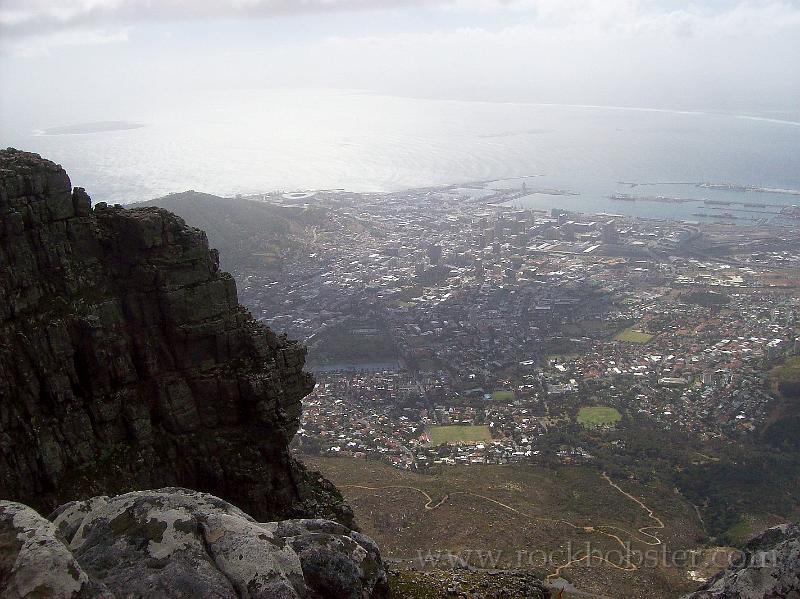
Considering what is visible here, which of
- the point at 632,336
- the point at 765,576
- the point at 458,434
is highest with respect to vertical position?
the point at 765,576

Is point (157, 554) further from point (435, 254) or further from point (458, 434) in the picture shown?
point (435, 254)

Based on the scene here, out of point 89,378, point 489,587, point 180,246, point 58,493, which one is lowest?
point 489,587

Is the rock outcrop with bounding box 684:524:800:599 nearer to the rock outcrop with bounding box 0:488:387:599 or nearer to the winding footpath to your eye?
the rock outcrop with bounding box 0:488:387:599

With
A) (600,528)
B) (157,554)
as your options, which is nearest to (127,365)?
(157,554)

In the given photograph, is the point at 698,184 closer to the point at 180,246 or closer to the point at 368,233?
the point at 368,233

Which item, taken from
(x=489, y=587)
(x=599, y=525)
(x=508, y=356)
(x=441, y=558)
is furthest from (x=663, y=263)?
(x=489, y=587)
